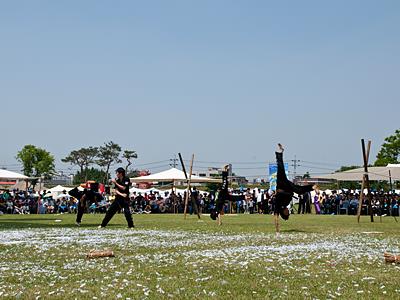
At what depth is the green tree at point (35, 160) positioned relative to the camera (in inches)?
3821

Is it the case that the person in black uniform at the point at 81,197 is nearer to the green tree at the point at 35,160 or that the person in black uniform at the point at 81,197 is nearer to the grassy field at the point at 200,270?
the grassy field at the point at 200,270

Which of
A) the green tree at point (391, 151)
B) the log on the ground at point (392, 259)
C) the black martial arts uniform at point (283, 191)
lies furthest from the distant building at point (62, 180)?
the log on the ground at point (392, 259)

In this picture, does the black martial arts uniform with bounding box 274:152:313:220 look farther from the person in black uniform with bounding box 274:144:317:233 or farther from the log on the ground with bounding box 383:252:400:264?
the log on the ground with bounding box 383:252:400:264

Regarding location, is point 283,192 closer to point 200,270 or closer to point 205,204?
point 200,270

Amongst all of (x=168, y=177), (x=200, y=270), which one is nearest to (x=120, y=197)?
(x=200, y=270)

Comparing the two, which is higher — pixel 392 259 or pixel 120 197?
pixel 120 197

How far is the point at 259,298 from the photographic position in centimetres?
723

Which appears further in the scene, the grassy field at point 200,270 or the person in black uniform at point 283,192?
the person in black uniform at point 283,192

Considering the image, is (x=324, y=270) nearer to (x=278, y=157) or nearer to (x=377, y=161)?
(x=278, y=157)

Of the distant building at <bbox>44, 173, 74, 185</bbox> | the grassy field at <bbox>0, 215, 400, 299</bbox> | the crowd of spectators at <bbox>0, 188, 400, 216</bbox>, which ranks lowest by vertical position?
the grassy field at <bbox>0, 215, 400, 299</bbox>

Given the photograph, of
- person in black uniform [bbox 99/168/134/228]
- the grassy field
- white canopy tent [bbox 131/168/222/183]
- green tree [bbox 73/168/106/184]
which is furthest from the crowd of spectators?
green tree [bbox 73/168/106/184]

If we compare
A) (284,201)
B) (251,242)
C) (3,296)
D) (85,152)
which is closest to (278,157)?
(284,201)

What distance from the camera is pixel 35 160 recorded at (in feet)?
324

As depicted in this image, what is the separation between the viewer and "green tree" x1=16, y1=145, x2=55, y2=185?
3821 inches
